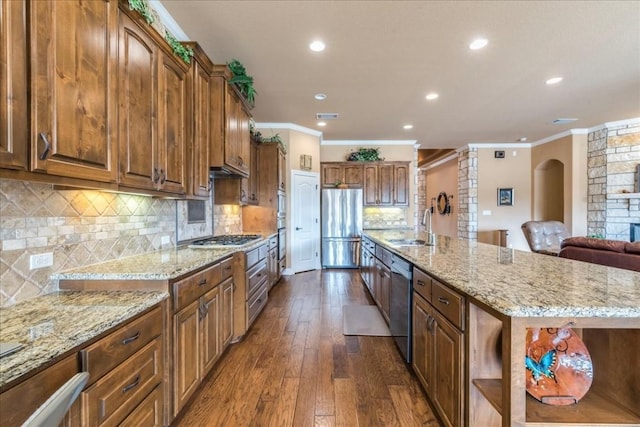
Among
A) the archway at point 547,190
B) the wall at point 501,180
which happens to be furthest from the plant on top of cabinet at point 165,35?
the archway at point 547,190

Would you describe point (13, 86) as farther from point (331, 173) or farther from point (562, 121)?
point (562, 121)

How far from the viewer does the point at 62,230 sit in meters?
1.56

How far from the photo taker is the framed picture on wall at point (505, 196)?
7.36 meters

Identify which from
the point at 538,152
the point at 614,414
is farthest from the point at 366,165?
the point at 614,414

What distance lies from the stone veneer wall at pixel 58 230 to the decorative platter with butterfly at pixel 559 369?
231cm

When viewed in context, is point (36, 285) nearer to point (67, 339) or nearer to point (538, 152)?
point (67, 339)

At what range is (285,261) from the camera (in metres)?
5.52

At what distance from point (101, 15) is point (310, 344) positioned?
276cm

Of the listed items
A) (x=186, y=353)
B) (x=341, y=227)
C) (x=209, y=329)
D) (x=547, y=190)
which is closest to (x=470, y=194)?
(x=547, y=190)

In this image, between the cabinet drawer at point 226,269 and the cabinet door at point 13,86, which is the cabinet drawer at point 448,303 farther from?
the cabinet door at point 13,86

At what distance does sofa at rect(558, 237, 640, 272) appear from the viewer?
277 centimetres

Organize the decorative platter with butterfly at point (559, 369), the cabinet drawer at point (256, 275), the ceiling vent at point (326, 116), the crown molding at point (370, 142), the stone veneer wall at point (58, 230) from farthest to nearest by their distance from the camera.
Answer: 1. the crown molding at point (370, 142)
2. the ceiling vent at point (326, 116)
3. the cabinet drawer at point (256, 275)
4. the stone veneer wall at point (58, 230)
5. the decorative platter with butterfly at point (559, 369)

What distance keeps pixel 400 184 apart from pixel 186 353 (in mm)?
5826

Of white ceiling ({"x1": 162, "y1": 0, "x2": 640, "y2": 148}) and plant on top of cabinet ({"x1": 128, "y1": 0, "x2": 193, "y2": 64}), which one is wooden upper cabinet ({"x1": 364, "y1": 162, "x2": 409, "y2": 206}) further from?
plant on top of cabinet ({"x1": 128, "y1": 0, "x2": 193, "y2": 64})
